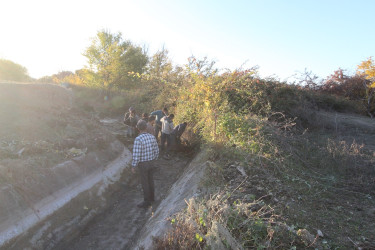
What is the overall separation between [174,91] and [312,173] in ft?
29.1

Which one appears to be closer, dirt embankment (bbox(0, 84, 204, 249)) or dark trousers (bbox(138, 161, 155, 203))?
dirt embankment (bbox(0, 84, 204, 249))

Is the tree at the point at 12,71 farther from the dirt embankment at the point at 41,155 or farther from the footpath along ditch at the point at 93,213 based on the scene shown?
the footpath along ditch at the point at 93,213

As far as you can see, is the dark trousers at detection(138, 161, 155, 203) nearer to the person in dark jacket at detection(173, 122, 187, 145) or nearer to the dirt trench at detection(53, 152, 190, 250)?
the dirt trench at detection(53, 152, 190, 250)

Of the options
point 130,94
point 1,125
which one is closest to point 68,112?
point 1,125

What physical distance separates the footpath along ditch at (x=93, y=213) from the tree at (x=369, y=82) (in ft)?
42.6

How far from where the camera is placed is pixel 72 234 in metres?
4.37

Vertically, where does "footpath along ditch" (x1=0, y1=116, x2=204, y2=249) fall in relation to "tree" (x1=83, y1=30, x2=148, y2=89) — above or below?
below

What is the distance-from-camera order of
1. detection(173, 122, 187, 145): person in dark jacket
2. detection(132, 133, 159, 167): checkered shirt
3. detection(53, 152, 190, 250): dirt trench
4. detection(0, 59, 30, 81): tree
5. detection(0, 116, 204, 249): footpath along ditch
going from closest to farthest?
1. detection(0, 116, 204, 249): footpath along ditch
2. detection(53, 152, 190, 250): dirt trench
3. detection(132, 133, 159, 167): checkered shirt
4. detection(173, 122, 187, 145): person in dark jacket
5. detection(0, 59, 30, 81): tree

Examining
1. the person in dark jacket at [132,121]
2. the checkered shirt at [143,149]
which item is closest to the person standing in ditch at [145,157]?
the checkered shirt at [143,149]

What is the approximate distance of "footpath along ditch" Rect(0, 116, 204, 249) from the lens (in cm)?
380

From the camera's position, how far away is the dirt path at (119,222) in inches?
166

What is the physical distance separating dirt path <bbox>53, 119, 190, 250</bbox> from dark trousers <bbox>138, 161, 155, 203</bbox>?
0.26 meters

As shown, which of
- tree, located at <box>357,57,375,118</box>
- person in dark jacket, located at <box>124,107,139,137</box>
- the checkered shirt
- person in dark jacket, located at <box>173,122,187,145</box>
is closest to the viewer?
the checkered shirt

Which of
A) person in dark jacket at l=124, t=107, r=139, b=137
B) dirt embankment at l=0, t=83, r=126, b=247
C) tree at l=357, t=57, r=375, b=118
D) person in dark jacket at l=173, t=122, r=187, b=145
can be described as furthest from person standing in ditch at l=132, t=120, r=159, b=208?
tree at l=357, t=57, r=375, b=118
